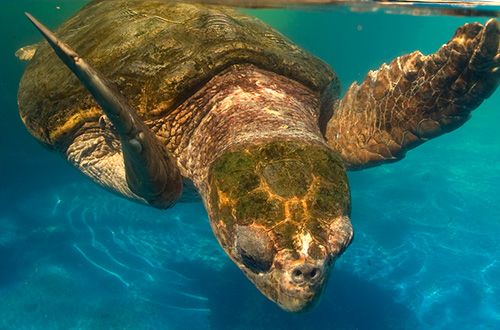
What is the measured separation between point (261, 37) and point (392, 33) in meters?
36.5

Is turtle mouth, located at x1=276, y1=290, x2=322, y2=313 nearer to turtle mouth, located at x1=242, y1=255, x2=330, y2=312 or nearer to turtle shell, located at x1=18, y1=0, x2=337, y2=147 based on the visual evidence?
turtle mouth, located at x1=242, y1=255, x2=330, y2=312

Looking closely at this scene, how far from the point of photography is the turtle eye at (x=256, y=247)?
2.49 m

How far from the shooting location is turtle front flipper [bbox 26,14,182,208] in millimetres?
2264

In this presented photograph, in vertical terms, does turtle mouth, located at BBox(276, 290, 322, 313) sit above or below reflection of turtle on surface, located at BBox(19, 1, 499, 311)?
below

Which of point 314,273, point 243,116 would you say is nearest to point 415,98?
point 243,116

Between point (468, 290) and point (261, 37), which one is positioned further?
point (468, 290)

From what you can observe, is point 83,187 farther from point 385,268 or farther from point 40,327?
point 385,268

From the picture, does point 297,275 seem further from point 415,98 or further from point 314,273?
point 415,98

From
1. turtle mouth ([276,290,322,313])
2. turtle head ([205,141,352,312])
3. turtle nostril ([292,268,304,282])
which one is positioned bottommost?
turtle mouth ([276,290,322,313])

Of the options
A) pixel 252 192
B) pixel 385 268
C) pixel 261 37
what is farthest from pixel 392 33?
pixel 252 192

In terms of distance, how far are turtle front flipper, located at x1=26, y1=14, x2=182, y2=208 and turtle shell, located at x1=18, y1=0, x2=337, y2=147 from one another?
0.31 m

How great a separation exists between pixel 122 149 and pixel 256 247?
128 centimetres

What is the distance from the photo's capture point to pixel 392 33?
36.6m

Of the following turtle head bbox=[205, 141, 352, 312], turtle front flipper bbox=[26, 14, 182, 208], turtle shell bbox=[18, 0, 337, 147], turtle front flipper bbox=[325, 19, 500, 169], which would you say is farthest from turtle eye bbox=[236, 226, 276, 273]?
turtle front flipper bbox=[325, 19, 500, 169]
